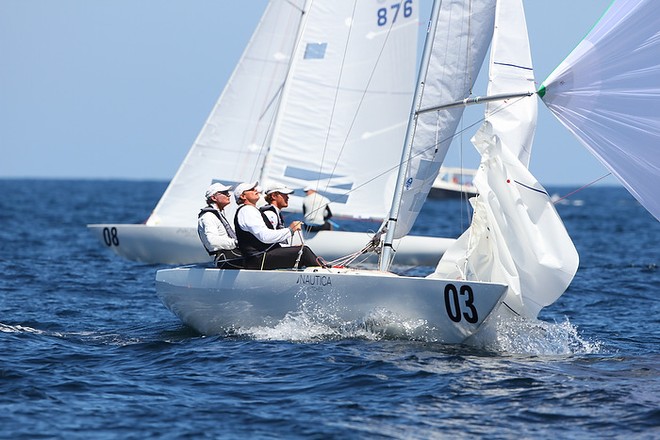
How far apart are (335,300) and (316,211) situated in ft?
23.3

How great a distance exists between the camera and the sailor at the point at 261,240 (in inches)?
408

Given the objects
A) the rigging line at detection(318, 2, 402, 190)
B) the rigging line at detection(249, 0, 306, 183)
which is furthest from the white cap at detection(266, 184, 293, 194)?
the rigging line at detection(249, 0, 306, 183)

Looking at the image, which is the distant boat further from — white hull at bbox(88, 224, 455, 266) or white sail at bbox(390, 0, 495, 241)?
white sail at bbox(390, 0, 495, 241)

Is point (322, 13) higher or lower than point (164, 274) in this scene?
higher

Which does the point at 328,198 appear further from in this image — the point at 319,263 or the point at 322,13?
the point at 319,263

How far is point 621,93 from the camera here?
9031mm

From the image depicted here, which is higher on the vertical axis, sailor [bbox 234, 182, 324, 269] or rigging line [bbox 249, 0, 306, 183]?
rigging line [bbox 249, 0, 306, 183]

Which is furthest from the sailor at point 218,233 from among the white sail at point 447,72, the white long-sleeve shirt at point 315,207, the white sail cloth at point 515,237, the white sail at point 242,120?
the white sail at point 242,120

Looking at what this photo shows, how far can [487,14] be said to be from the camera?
10.5 m

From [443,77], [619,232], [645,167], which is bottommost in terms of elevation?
[619,232]

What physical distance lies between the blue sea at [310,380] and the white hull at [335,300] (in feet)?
0.54

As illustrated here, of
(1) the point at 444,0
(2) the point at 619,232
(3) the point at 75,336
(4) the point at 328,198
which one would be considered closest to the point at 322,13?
(4) the point at 328,198

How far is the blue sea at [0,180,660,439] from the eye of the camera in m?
7.34

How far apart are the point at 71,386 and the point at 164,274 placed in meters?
2.90
